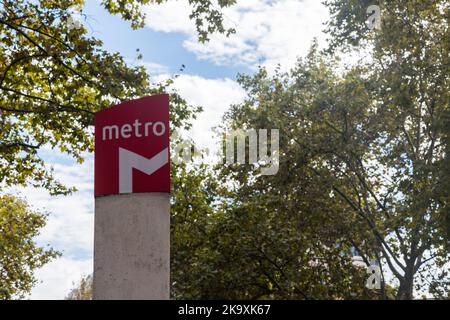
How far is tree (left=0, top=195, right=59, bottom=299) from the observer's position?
24566 mm

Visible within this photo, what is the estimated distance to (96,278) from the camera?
15.4 feet

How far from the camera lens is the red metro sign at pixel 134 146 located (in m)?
4.68

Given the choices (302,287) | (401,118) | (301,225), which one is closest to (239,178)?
(301,225)

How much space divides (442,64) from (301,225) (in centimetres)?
632

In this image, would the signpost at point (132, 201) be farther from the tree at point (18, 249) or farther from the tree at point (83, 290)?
the tree at point (83, 290)

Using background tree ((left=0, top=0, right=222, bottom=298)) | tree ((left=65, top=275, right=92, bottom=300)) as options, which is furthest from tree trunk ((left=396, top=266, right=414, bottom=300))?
tree ((left=65, top=275, right=92, bottom=300))

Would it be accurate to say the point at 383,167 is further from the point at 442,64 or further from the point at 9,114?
the point at 9,114

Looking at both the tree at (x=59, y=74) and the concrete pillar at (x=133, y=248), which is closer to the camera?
the concrete pillar at (x=133, y=248)

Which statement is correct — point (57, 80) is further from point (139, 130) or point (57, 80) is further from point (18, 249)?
point (18, 249)

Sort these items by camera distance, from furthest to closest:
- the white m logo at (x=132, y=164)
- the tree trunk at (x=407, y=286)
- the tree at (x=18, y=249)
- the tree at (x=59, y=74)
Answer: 1. the tree at (x=18, y=249)
2. the tree trunk at (x=407, y=286)
3. the tree at (x=59, y=74)
4. the white m logo at (x=132, y=164)

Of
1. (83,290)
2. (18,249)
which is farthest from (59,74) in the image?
(83,290)

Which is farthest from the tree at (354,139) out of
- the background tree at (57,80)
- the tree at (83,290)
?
the tree at (83,290)

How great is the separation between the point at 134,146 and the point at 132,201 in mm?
451

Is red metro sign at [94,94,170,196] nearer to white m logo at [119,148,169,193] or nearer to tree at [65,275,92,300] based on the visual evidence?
white m logo at [119,148,169,193]
